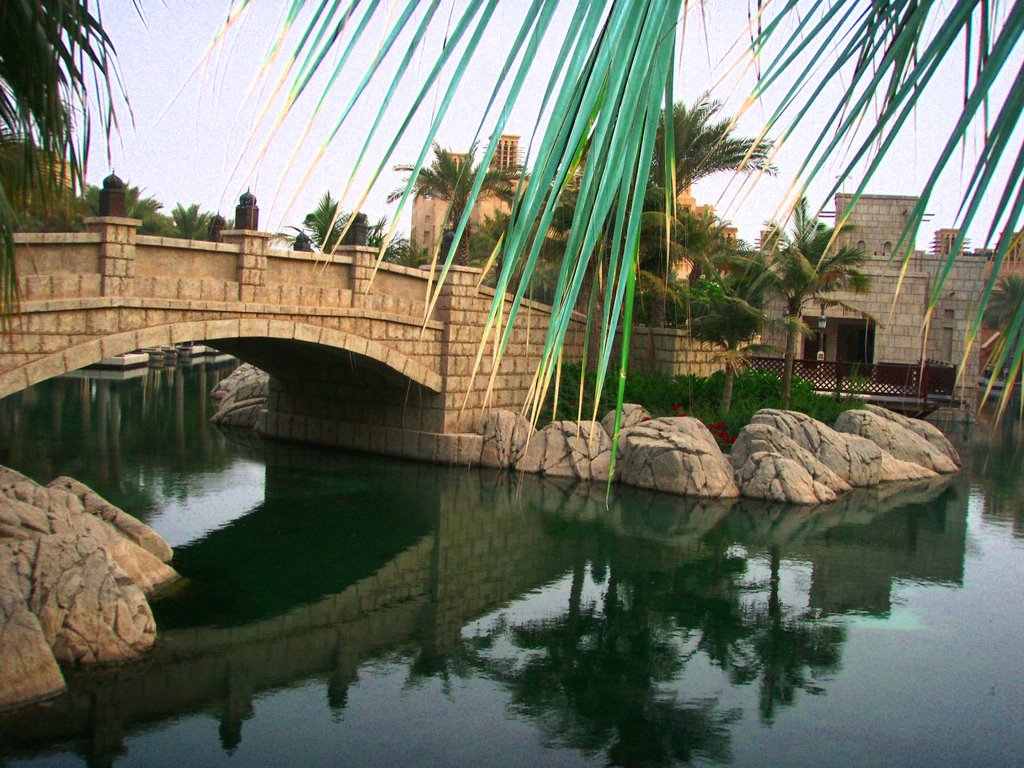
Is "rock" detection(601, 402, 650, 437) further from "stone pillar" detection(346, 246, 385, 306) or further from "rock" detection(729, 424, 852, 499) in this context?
"stone pillar" detection(346, 246, 385, 306)

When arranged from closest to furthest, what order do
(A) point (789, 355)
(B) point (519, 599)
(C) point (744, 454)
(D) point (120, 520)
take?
(D) point (120, 520), (B) point (519, 599), (C) point (744, 454), (A) point (789, 355)

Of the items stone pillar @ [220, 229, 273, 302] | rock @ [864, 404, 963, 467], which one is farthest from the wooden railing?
stone pillar @ [220, 229, 273, 302]

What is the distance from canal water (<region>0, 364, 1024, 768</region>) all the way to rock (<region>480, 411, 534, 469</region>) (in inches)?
29.8

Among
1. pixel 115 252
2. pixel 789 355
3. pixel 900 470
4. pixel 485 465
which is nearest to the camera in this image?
pixel 115 252

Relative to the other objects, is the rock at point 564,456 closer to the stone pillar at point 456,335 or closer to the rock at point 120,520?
the stone pillar at point 456,335

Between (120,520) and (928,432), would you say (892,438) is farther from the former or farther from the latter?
(120,520)

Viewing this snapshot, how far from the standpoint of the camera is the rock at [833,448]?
17.3 metres

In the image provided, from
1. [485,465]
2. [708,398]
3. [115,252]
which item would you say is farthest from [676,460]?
[115,252]

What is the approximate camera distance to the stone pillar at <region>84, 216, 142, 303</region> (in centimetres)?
1285

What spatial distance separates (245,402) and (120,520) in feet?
41.9

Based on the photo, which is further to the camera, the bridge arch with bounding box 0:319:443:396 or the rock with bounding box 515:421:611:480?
the rock with bounding box 515:421:611:480

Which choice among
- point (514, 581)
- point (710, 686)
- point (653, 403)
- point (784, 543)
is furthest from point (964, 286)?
point (710, 686)

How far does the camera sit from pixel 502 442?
18062mm

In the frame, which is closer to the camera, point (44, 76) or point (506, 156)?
point (44, 76)
